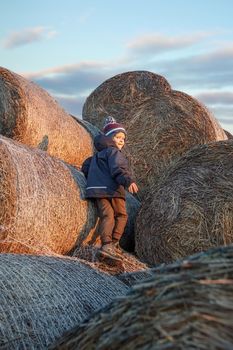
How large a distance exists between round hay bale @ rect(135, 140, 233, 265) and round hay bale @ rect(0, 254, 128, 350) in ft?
4.91

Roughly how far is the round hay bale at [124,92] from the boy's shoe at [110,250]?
2.44 m

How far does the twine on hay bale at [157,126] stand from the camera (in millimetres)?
7414

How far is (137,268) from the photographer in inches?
190

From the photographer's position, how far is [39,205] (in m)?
4.98

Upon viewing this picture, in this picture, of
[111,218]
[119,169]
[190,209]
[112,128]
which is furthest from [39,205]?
[112,128]

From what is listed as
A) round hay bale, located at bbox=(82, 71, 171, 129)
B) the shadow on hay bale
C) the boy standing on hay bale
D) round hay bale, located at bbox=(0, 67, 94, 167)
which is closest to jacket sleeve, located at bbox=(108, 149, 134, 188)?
the boy standing on hay bale

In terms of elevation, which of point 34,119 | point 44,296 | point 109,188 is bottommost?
point 44,296

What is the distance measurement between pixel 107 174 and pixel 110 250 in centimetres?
98

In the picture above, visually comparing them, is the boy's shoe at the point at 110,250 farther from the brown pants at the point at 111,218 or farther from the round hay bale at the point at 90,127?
the round hay bale at the point at 90,127

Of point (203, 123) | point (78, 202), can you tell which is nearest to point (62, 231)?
point (78, 202)

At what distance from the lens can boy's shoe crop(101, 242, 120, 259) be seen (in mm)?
5014

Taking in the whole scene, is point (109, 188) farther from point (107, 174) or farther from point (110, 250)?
point (110, 250)

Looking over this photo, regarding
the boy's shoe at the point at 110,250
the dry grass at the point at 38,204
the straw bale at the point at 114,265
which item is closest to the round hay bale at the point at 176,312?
the straw bale at the point at 114,265

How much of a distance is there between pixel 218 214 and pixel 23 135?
2175mm
